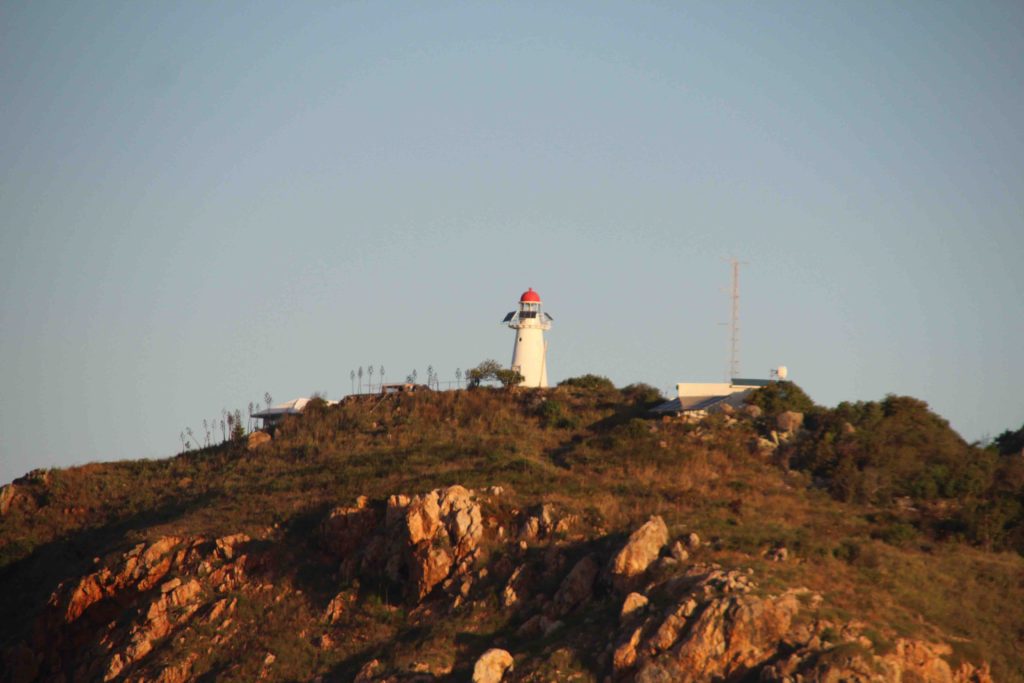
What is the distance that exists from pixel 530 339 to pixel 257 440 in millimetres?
18516

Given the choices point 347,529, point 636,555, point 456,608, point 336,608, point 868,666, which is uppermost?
point 347,529

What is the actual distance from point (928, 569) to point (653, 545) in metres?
9.31

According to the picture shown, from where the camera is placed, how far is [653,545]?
43.1 m

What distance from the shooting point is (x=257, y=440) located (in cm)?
6781

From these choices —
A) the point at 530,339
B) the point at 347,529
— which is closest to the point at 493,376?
the point at 530,339

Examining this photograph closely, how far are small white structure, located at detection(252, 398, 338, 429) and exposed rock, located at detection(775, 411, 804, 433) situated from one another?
84.1 ft

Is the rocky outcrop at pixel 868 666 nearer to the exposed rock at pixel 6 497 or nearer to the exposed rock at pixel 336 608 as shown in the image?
the exposed rock at pixel 336 608

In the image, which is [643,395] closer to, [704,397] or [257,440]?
[704,397]

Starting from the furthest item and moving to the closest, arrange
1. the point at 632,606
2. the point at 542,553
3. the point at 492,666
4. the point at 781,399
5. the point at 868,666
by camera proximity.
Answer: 1. the point at 781,399
2. the point at 542,553
3. the point at 632,606
4. the point at 492,666
5. the point at 868,666

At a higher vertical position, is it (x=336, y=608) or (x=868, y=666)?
(x=336, y=608)

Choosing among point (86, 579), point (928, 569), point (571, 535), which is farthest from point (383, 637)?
point (928, 569)

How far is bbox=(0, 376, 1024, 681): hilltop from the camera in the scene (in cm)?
3922

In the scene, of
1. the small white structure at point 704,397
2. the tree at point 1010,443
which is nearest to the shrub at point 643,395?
the small white structure at point 704,397

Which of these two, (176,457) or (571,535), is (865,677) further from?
(176,457)
